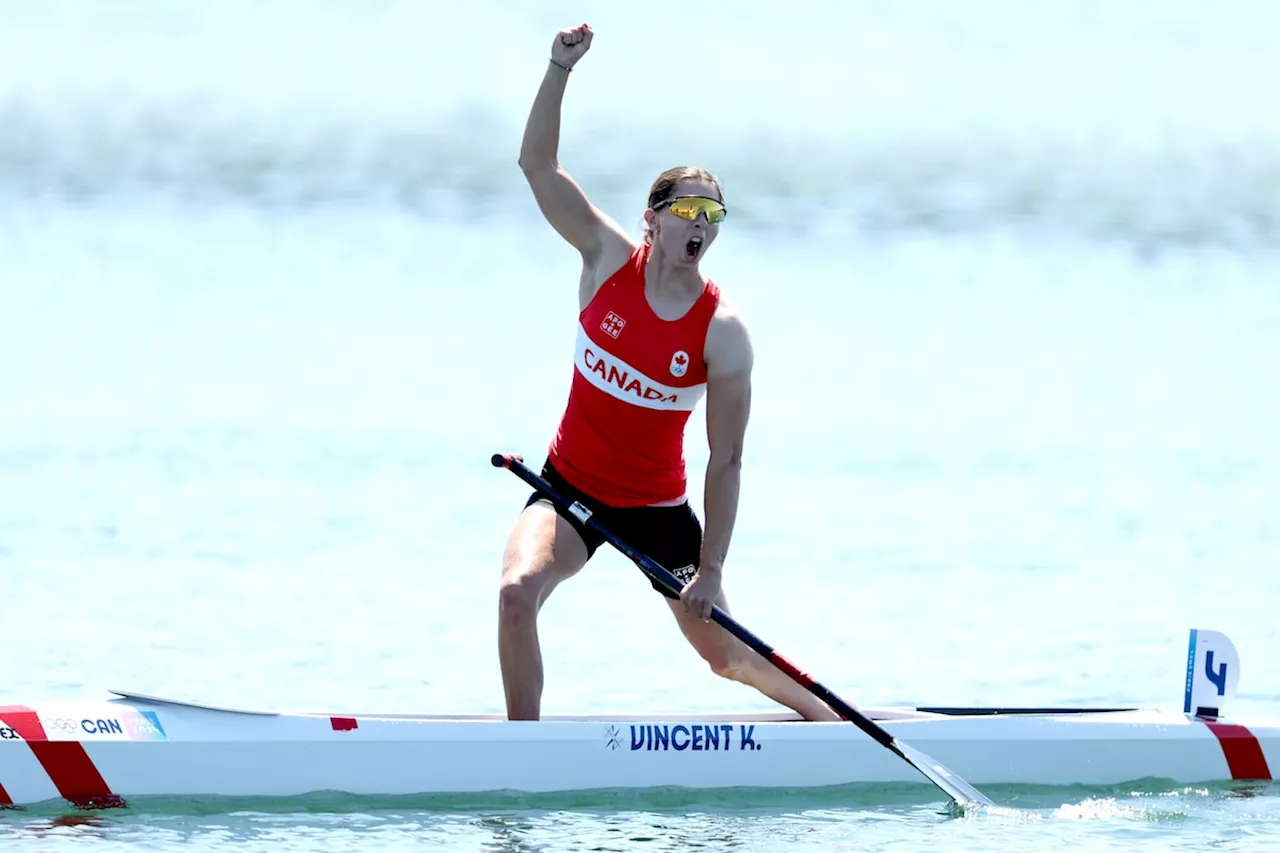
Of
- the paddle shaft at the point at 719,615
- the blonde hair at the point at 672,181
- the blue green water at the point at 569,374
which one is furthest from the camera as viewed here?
the blue green water at the point at 569,374

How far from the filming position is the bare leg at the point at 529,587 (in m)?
9.05

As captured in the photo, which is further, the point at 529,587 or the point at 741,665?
the point at 741,665

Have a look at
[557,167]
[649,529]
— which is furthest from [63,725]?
[557,167]

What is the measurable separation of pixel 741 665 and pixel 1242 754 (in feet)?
7.21

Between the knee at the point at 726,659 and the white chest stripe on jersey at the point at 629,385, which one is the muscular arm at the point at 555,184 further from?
the knee at the point at 726,659

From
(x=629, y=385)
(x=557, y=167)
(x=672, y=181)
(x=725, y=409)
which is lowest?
(x=725, y=409)

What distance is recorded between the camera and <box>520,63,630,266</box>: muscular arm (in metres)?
9.11

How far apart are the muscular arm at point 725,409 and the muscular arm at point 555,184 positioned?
1.86ft

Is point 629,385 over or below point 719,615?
over

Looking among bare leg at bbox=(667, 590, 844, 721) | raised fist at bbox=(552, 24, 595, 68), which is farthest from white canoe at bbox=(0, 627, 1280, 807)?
raised fist at bbox=(552, 24, 595, 68)

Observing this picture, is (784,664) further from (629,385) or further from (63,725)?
(63,725)

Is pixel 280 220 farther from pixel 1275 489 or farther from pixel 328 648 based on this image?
pixel 328 648

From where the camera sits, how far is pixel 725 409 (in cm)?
904

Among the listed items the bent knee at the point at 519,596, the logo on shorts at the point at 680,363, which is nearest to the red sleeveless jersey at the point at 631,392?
the logo on shorts at the point at 680,363
